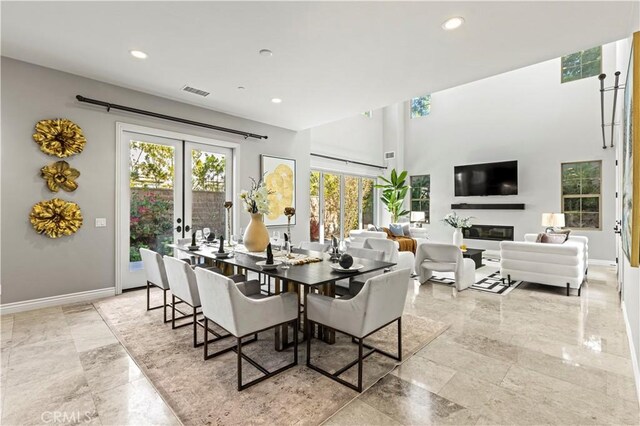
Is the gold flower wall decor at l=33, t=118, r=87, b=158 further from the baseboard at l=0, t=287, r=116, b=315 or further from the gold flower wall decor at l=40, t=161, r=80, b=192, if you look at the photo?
the baseboard at l=0, t=287, r=116, b=315

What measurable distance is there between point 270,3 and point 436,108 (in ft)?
25.4

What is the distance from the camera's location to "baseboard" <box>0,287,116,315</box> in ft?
11.2

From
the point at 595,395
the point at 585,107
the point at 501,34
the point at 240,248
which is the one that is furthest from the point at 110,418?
the point at 585,107

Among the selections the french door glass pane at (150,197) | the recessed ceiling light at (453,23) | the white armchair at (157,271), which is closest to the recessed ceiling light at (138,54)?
the french door glass pane at (150,197)

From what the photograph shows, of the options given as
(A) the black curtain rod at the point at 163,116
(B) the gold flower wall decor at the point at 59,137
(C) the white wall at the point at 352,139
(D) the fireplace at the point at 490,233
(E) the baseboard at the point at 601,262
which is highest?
(C) the white wall at the point at 352,139

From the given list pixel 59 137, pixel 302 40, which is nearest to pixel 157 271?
pixel 59 137

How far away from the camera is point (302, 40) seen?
2975mm

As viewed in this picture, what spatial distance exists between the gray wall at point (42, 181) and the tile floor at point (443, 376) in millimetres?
512

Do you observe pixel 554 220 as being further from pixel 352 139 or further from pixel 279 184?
pixel 279 184

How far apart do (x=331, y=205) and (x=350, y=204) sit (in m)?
0.81

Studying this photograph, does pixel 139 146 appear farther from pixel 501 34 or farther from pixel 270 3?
pixel 501 34

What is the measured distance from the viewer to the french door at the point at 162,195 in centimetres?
429

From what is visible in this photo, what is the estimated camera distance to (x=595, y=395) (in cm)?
198

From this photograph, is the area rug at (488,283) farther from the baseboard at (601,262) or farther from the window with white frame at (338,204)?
the window with white frame at (338,204)
